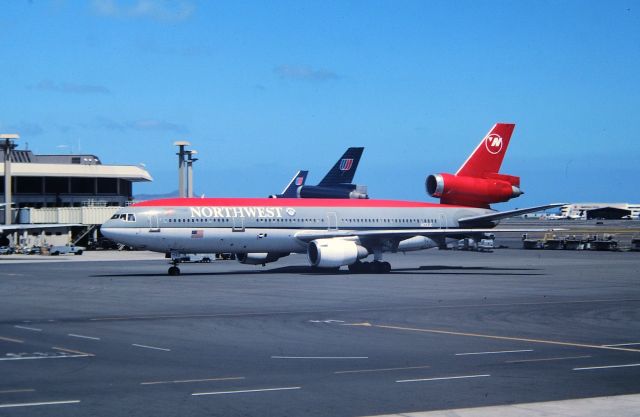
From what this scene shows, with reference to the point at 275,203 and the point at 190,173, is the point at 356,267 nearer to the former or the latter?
the point at 275,203

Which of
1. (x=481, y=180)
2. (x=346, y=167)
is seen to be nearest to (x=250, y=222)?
(x=481, y=180)

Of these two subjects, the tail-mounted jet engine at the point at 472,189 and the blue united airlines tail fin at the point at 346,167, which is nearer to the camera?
the tail-mounted jet engine at the point at 472,189

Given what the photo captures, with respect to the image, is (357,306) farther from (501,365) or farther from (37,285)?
(37,285)

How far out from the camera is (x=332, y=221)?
53.2m

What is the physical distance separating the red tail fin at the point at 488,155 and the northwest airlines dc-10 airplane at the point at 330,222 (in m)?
0.07

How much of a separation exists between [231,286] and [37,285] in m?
9.17

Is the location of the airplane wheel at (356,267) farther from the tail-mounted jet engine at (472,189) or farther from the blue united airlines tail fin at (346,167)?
the blue united airlines tail fin at (346,167)

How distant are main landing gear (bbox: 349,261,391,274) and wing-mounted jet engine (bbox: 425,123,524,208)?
7419 millimetres

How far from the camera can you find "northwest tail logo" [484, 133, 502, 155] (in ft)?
190

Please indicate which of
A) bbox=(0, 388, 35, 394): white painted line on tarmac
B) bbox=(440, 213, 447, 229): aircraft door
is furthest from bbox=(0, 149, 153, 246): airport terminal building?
bbox=(0, 388, 35, 394): white painted line on tarmac

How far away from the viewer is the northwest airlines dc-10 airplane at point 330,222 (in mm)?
48750

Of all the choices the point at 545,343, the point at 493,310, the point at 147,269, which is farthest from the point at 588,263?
the point at 545,343

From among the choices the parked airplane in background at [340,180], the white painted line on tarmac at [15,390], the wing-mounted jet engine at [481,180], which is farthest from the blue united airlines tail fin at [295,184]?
the white painted line on tarmac at [15,390]

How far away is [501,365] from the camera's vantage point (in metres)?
17.6
